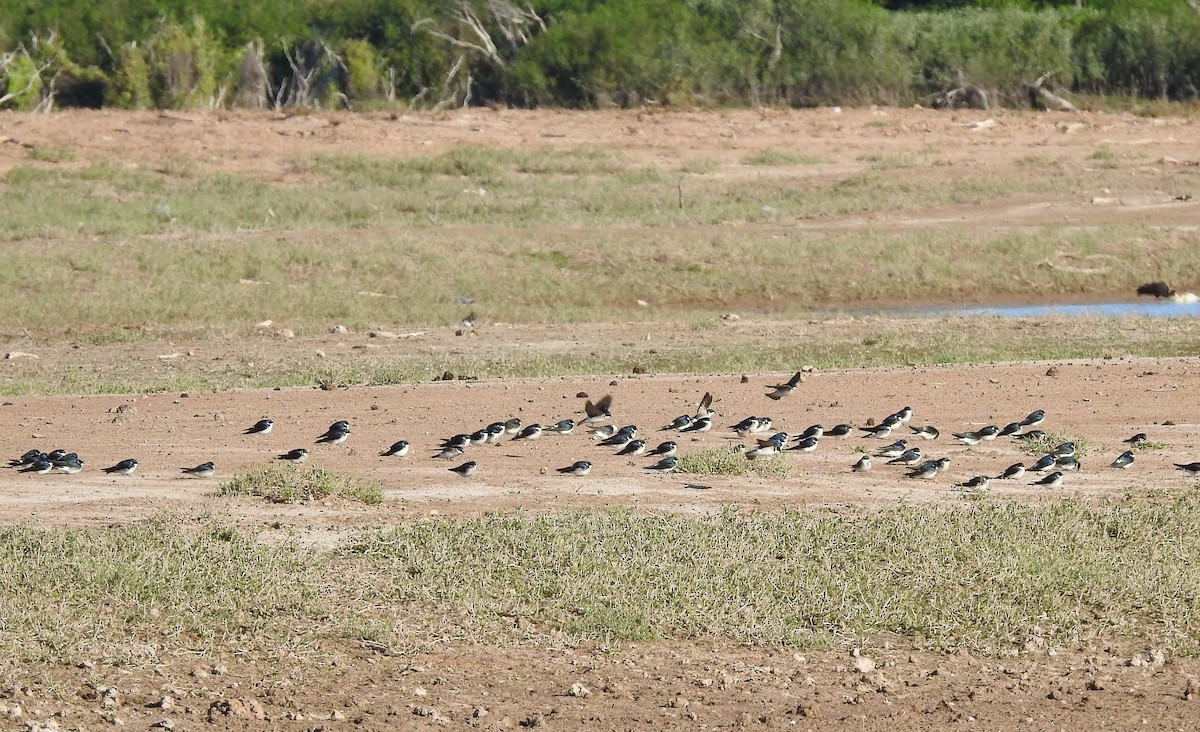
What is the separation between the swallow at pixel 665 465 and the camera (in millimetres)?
11805

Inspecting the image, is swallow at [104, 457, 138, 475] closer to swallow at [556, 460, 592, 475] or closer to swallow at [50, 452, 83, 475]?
swallow at [50, 452, 83, 475]

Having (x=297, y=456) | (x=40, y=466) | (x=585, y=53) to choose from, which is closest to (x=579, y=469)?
(x=297, y=456)

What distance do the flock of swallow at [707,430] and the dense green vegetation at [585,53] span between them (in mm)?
29570

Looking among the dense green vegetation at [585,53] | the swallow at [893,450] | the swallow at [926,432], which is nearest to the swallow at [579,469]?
the swallow at [893,450]

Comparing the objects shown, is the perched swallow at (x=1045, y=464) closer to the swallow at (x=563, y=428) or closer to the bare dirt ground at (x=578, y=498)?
the bare dirt ground at (x=578, y=498)

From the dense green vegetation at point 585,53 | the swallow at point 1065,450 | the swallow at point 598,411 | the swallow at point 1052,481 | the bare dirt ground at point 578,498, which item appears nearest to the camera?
the bare dirt ground at point 578,498

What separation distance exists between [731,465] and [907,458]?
1.22m

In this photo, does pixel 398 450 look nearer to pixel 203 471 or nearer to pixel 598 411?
pixel 203 471

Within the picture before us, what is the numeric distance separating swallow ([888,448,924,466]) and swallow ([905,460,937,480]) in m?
0.18

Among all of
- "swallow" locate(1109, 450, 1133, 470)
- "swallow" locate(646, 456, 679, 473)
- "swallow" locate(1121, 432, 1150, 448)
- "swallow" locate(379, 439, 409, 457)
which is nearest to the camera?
"swallow" locate(646, 456, 679, 473)

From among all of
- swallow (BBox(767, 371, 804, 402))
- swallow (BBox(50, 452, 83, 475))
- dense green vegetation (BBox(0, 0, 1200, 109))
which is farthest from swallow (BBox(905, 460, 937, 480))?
dense green vegetation (BBox(0, 0, 1200, 109))

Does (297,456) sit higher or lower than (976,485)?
higher

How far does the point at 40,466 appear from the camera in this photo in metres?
11.5

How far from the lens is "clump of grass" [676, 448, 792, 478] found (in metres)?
11.8
